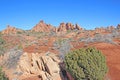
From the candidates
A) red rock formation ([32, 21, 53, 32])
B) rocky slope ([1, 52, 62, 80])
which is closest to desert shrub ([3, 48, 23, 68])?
rocky slope ([1, 52, 62, 80])

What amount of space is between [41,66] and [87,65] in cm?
482

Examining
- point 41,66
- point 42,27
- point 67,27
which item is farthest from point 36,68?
point 42,27

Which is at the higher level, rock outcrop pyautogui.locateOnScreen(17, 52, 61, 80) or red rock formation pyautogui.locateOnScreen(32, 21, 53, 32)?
red rock formation pyautogui.locateOnScreen(32, 21, 53, 32)

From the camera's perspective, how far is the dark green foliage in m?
16.3

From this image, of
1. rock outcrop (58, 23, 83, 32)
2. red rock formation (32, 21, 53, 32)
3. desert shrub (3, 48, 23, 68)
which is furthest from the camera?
red rock formation (32, 21, 53, 32)

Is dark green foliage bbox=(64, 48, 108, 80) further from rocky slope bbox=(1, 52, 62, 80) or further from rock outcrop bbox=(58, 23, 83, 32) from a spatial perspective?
rock outcrop bbox=(58, 23, 83, 32)

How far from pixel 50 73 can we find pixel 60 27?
7008 centimetres

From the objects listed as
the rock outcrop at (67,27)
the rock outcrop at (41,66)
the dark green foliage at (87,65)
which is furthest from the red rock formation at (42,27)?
the dark green foliage at (87,65)

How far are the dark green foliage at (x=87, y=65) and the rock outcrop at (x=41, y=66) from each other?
1.84 m

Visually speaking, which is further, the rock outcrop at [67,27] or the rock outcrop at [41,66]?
the rock outcrop at [67,27]

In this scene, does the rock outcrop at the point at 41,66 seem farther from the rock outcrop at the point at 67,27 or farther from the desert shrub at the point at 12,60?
the rock outcrop at the point at 67,27

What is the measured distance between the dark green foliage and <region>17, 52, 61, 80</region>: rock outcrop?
1.84 m

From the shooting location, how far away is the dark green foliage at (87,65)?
1633cm

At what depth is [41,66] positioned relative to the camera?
19.8 m
